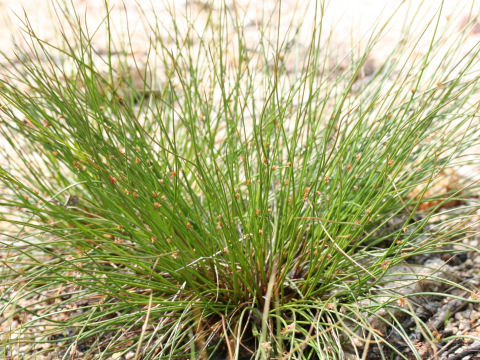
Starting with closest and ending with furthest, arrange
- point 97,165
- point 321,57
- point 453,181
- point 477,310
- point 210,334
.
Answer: point 97,165 → point 210,334 → point 477,310 → point 453,181 → point 321,57

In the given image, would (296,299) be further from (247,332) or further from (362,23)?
(362,23)

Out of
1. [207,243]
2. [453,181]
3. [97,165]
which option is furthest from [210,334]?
[453,181]

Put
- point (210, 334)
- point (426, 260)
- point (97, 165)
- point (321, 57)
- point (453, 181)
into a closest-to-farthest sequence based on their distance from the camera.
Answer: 1. point (97, 165)
2. point (210, 334)
3. point (426, 260)
4. point (453, 181)
5. point (321, 57)

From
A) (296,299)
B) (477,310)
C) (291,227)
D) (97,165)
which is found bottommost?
(477,310)

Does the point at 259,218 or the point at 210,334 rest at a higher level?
the point at 259,218

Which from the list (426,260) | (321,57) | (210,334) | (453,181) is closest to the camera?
(210,334)

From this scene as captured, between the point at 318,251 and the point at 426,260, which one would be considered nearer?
the point at 318,251

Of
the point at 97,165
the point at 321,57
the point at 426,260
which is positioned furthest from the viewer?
the point at 321,57

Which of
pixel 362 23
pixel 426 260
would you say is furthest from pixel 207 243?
pixel 362 23

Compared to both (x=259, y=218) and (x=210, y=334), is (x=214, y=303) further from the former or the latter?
(x=259, y=218)
